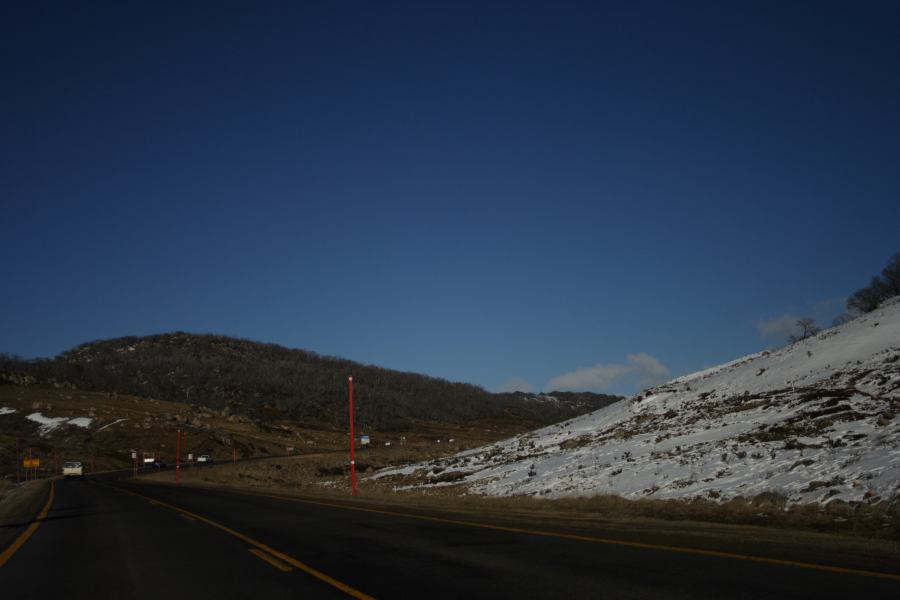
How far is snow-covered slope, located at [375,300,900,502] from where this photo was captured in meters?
17.0

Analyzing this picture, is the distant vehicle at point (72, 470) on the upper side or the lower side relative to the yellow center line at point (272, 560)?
lower

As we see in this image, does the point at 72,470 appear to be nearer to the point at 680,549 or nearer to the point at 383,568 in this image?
the point at 383,568

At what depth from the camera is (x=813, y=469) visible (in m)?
17.0

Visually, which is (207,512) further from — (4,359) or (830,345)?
(4,359)

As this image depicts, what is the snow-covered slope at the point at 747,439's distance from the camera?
55.9 ft

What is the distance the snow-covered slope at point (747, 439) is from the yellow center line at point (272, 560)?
12.2m

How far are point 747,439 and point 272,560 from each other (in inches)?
784

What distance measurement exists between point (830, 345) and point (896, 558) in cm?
3708

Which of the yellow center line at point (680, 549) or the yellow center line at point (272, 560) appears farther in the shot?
the yellow center line at point (272, 560)

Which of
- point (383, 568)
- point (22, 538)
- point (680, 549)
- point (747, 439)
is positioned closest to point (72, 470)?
point (22, 538)

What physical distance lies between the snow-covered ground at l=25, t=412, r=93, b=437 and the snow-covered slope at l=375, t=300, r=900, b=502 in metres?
79.2

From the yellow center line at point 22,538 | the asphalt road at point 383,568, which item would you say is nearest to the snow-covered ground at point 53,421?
the yellow center line at point 22,538

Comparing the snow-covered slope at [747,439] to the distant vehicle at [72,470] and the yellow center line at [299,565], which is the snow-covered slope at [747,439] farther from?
the distant vehicle at [72,470]

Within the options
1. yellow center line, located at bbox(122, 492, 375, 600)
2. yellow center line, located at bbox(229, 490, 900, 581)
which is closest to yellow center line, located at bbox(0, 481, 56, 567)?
yellow center line, located at bbox(122, 492, 375, 600)
